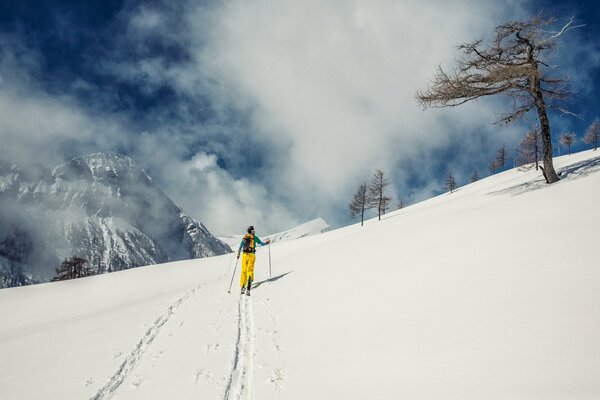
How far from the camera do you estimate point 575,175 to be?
12719 millimetres

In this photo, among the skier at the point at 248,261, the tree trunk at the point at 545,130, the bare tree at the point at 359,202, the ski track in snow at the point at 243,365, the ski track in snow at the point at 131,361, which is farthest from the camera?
the bare tree at the point at 359,202

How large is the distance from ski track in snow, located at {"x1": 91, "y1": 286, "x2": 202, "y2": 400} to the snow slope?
0.10 feet

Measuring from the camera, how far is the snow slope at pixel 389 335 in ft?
11.7

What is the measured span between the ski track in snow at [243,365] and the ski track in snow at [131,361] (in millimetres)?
1824

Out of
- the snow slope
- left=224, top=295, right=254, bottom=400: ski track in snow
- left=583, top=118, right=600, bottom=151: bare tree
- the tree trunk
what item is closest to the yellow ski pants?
the snow slope

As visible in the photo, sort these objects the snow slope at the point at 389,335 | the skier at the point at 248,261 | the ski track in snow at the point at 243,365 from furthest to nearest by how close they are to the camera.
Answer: the skier at the point at 248,261 → the ski track in snow at the point at 243,365 → the snow slope at the point at 389,335

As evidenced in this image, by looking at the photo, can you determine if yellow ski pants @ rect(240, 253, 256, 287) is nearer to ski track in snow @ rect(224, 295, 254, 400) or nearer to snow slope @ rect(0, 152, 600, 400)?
snow slope @ rect(0, 152, 600, 400)

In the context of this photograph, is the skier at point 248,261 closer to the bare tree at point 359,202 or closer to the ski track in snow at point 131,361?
the ski track in snow at point 131,361

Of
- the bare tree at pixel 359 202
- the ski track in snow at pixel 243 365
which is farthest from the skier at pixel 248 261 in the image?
the bare tree at pixel 359 202

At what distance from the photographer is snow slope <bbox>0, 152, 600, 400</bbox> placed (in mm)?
3578

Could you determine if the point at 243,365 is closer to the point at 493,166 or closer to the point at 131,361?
the point at 131,361

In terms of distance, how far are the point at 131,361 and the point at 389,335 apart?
474 centimetres

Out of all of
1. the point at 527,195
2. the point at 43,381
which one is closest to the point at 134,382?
the point at 43,381

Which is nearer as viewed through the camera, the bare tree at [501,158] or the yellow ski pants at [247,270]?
the yellow ski pants at [247,270]
